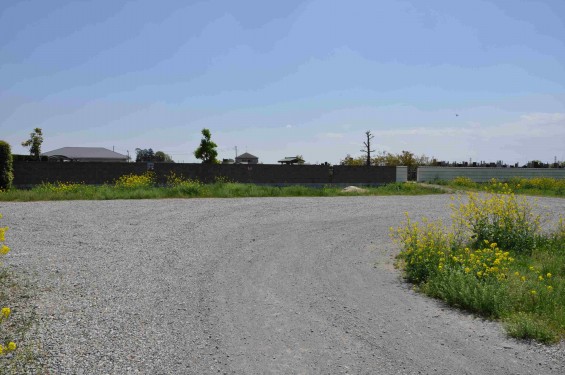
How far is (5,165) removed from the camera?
19.6 metres

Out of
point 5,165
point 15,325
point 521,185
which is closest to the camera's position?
point 15,325

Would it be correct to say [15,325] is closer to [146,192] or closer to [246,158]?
[146,192]

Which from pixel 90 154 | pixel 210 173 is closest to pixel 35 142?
pixel 90 154

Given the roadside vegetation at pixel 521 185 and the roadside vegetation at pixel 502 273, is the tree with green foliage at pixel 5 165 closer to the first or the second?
the roadside vegetation at pixel 502 273

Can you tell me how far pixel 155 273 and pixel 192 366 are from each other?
341cm

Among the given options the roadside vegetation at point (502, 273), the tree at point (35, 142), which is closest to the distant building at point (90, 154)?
the tree at point (35, 142)

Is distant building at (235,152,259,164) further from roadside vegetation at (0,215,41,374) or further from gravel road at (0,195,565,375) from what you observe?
roadside vegetation at (0,215,41,374)

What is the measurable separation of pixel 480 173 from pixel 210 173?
2250 centimetres

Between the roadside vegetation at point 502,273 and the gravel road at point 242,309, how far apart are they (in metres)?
0.25

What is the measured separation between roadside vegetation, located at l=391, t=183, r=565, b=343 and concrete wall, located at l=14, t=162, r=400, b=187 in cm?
1834

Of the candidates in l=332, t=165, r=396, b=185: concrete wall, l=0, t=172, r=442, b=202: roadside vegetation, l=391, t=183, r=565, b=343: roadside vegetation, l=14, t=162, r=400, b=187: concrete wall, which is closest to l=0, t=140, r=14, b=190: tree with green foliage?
l=0, t=172, r=442, b=202: roadside vegetation

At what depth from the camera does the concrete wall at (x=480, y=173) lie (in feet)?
112

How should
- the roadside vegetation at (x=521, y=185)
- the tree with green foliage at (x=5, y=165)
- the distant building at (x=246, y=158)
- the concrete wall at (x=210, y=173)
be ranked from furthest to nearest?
1. the distant building at (x=246, y=158)
2. the roadside vegetation at (x=521, y=185)
3. the concrete wall at (x=210, y=173)
4. the tree with green foliage at (x=5, y=165)

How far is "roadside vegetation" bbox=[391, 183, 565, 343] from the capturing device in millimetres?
5221
